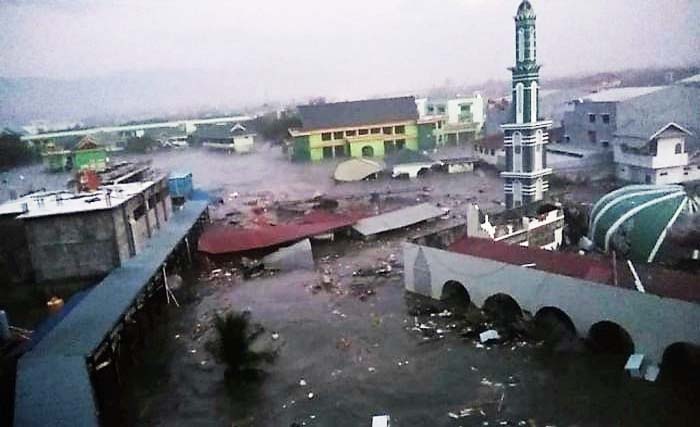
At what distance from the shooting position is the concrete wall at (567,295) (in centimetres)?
462

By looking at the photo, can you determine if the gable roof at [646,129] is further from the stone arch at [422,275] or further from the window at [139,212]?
the window at [139,212]

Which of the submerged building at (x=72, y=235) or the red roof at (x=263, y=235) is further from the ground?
the submerged building at (x=72, y=235)

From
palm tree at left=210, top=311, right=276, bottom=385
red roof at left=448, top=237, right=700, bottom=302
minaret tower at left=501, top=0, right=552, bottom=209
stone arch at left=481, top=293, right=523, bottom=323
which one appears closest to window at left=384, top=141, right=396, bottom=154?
minaret tower at left=501, top=0, right=552, bottom=209

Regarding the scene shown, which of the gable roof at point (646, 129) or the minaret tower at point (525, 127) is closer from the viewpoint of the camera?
the minaret tower at point (525, 127)

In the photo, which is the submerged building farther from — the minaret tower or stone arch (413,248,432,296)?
the minaret tower

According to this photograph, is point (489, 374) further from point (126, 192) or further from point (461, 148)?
point (461, 148)

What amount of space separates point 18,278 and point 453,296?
17.6ft

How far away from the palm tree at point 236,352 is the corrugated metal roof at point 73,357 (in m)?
0.95

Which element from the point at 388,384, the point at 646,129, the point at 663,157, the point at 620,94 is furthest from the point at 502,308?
the point at 620,94

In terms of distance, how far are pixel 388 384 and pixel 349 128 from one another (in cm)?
939

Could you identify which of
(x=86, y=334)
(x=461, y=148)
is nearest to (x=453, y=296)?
(x=86, y=334)

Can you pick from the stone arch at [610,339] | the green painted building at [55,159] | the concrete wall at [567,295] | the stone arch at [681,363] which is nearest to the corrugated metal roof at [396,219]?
the concrete wall at [567,295]

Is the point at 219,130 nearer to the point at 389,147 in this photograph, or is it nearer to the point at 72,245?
the point at 389,147

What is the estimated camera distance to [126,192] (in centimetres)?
822
